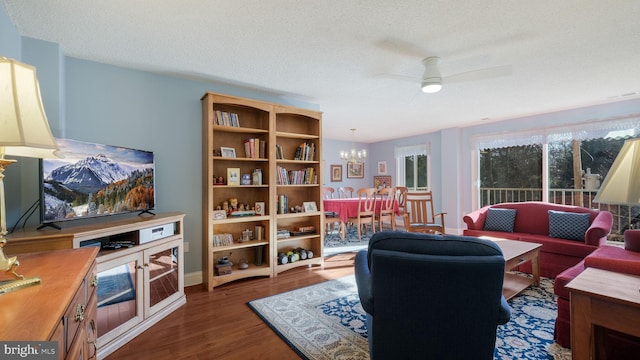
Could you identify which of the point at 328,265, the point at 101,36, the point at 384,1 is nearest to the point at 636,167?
the point at 384,1

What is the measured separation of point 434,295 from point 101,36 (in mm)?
2917

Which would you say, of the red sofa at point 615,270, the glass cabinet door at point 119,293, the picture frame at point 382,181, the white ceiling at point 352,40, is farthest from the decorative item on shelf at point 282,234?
the picture frame at point 382,181

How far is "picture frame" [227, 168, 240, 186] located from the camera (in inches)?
124

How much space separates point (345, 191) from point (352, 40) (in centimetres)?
530

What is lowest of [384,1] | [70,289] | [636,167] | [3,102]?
[70,289]

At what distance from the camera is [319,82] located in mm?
3156

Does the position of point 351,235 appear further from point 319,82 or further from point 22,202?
point 22,202

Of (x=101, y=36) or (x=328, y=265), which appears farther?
(x=328, y=265)

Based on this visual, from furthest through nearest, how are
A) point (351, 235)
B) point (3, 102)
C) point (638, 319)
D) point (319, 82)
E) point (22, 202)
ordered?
point (351, 235), point (319, 82), point (22, 202), point (638, 319), point (3, 102)

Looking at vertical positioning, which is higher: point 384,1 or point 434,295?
point 384,1

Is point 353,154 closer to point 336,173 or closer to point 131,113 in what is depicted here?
point 336,173

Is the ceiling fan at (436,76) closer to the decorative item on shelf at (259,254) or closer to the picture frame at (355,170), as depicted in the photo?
the decorative item on shelf at (259,254)

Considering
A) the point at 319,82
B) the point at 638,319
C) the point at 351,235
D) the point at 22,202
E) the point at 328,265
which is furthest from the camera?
the point at 351,235

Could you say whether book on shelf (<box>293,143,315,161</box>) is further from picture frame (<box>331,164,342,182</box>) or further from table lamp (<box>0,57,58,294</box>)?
picture frame (<box>331,164,342,182</box>)
